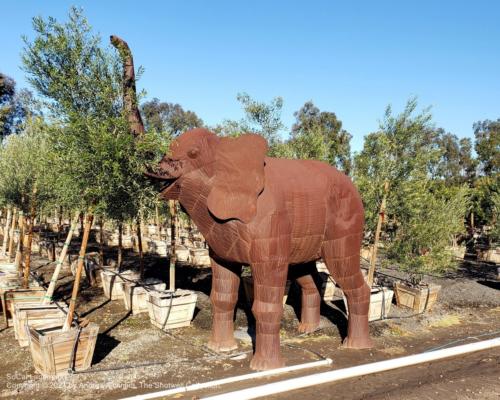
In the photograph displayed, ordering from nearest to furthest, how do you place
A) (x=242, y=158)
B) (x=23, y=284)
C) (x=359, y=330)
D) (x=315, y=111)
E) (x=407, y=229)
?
(x=242, y=158)
(x=359, y=330)
(x=23, y=284)
(x=407, y=229)
(x=315, y=111)

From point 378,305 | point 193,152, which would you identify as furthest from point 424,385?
point 193,152

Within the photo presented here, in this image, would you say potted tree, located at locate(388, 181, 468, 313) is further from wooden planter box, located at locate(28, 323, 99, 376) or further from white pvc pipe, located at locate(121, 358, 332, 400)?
wooden planter box, located at locate(28, 323, 99, 376)

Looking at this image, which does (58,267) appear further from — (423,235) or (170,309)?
(423,235)

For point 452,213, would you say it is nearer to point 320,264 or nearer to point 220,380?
point 320,264

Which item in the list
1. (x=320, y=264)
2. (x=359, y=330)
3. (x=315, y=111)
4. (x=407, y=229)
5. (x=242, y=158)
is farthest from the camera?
(x=315, y=111)

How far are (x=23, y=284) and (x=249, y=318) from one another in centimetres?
595

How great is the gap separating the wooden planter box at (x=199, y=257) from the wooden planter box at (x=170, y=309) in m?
8.16

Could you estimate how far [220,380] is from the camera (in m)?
6.96

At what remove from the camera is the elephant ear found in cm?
717

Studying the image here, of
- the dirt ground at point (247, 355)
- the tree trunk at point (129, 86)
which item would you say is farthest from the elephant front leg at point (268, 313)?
the tree trunk at point (129, 86)

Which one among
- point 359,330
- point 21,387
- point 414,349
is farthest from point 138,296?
point 414,349

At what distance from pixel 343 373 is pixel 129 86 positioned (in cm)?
627

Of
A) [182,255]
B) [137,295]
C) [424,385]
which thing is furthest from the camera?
[182,255]

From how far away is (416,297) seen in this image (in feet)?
41.2
